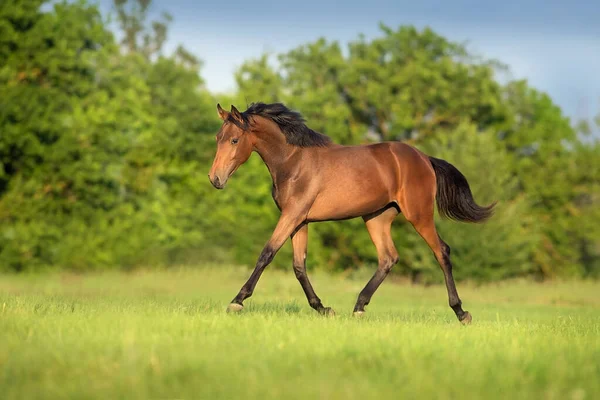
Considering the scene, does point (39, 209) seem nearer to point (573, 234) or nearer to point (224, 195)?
point (224, 195)

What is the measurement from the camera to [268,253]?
10109 mm

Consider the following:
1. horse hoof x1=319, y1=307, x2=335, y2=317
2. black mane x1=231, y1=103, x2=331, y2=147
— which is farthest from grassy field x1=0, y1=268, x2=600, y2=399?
black mane x1=231, y1=103, x2=331, y2=147

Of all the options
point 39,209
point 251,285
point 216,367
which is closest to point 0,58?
point 39,209

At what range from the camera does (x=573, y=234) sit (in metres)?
51.5

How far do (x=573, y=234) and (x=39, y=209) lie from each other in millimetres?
33015

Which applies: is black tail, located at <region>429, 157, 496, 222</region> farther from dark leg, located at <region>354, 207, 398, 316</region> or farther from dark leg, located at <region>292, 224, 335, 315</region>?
dark leg, located at <region>292, 224, 335, 315</region>

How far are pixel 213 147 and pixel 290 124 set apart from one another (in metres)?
41.1

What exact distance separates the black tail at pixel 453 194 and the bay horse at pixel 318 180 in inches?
15.3

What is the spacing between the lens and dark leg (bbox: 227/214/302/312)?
996 centimetres

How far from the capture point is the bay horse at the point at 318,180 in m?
10.3

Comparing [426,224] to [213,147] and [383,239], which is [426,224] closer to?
[383,239]

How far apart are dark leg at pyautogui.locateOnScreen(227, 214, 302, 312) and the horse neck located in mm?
731

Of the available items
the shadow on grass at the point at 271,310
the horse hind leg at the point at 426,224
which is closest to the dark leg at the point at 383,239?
the horse hind leg at the point at 426,224

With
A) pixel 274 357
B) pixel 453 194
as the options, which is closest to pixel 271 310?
pixel 453 194
